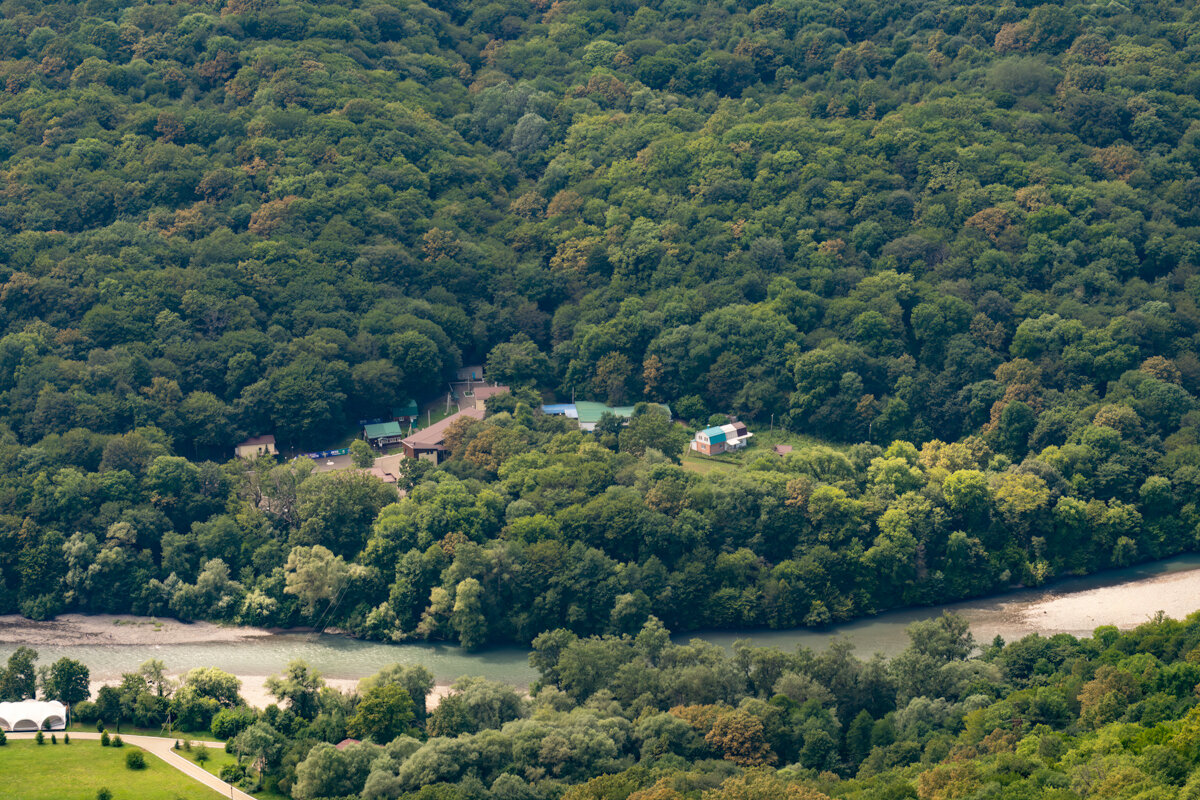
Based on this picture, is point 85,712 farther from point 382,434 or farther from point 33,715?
point 382,434

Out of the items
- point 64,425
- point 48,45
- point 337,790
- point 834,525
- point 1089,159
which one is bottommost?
point 337,790

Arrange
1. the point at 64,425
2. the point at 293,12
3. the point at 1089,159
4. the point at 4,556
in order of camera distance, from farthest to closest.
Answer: the point at 293,12
the point at 1089,159
the point at 64,425
the point at 4,556

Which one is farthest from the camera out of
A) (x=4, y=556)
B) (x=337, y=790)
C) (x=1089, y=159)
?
(x=1089, y=159)

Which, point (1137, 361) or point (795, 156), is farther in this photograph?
point (795, 156)

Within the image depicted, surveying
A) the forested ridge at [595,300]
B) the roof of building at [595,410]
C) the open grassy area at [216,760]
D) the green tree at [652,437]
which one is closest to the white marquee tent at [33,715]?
the open grassy area at [216,760]

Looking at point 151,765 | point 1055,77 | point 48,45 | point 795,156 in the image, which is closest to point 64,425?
point 151,765

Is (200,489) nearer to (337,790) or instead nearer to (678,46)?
(337,790)

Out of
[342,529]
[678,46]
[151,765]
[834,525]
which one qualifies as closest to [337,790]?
[151,765]

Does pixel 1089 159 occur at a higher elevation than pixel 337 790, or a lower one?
higher
